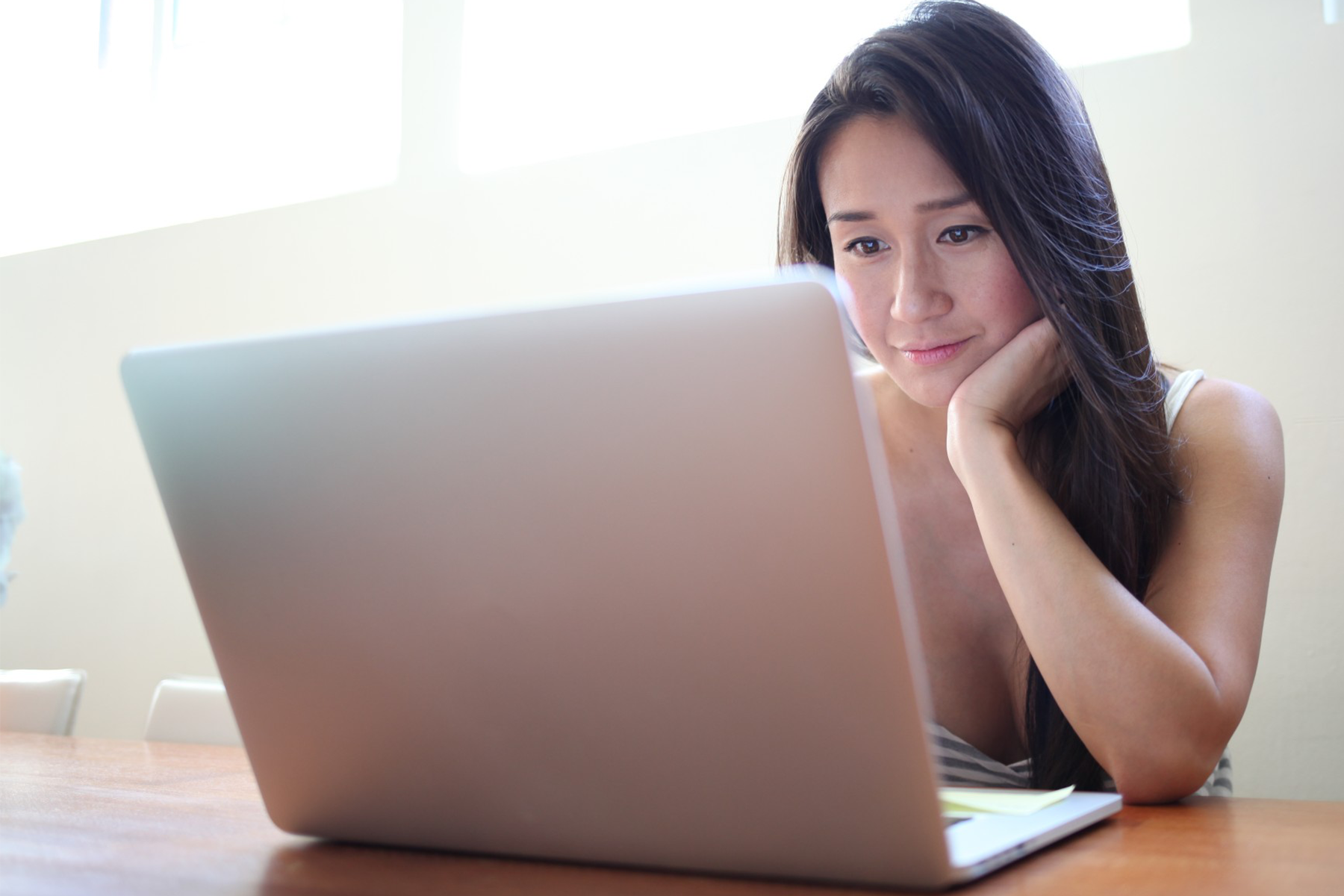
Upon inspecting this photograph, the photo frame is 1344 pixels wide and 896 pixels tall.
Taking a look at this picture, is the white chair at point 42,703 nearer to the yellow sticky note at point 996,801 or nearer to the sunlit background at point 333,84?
the yellow sticky note at point 996,801

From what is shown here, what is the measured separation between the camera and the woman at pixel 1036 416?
82 cm

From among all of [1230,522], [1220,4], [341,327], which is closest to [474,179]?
[1220,4]

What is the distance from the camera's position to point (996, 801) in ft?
2.13

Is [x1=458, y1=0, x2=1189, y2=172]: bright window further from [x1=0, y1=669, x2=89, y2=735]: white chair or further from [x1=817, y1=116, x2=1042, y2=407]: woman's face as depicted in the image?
[x1=0, y1=669, x2=89, y2=735]: white chair

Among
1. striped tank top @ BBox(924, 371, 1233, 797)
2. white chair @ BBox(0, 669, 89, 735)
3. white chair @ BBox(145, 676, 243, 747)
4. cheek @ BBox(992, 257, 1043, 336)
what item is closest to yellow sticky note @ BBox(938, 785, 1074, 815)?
striped tank top @ BBox(924, 371, 1233, 797)

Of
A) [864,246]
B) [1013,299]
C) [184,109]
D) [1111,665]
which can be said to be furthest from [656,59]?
[1111,665]

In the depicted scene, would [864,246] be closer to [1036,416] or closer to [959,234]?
[959,234]

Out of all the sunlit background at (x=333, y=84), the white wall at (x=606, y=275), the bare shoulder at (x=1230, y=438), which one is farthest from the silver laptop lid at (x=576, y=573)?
the sunlit background at (x=333, y=84)

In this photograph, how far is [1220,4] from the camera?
2.01 metres

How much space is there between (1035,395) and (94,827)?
0.81 m

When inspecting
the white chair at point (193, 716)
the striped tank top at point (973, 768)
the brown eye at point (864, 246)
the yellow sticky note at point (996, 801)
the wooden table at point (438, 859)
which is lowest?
the white chair at point (193, 716)

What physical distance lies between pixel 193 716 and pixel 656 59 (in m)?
1.87

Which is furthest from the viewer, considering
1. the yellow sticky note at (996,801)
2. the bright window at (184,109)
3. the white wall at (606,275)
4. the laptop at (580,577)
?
the bright window at (184,109)

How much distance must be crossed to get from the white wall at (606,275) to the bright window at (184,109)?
5.2 inches
